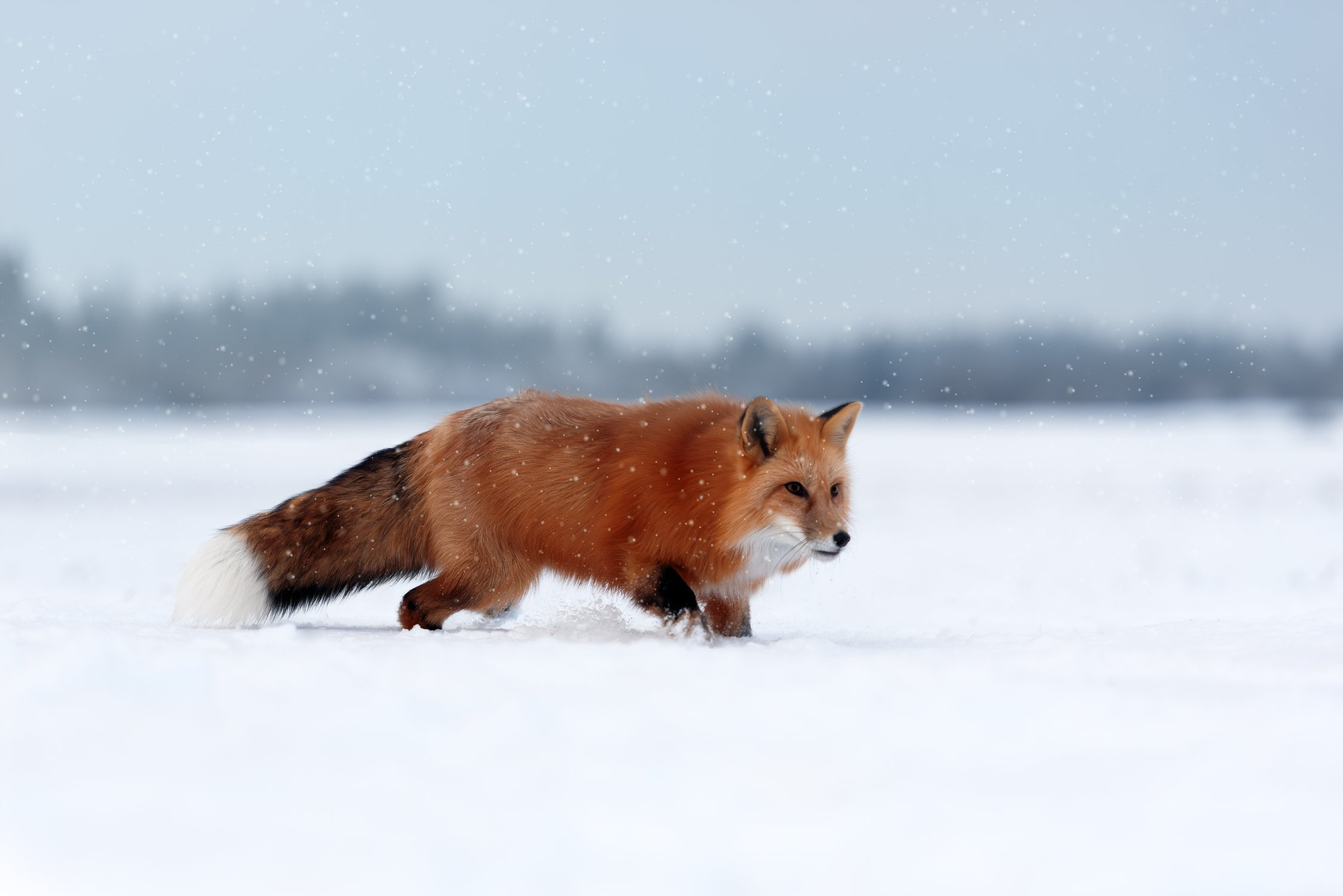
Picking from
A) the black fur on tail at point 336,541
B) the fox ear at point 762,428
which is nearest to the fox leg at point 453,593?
the black fur on tail at point 336,541

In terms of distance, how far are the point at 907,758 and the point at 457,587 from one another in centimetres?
289

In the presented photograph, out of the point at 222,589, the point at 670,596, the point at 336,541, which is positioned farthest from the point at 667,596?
the point at 222,589

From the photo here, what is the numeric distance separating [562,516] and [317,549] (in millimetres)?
1394

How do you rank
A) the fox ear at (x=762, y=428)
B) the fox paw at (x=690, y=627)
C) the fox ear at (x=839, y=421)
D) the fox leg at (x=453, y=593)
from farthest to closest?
the fox leg at (x=453, y=593), the fox ear at (x=839, y=421), the fox ear at (x=762, y=428), the fox paw at (x=690, y=627)

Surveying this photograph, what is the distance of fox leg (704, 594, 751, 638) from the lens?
5230 mm

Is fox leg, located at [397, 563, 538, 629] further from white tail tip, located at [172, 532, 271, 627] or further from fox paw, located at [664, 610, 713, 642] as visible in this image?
fox paw, located at [664, 610, 713, 642]

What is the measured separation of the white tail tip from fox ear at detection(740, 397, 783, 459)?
8.82 feet

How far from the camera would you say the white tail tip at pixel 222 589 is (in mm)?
5328

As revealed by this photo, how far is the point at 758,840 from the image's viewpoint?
2.64 m

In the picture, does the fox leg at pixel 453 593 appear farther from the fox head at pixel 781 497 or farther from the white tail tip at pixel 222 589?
the fox head at pixel 781 497

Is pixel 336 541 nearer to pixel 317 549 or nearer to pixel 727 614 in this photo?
pixel 317 549

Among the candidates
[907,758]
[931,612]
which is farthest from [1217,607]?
[907,758]

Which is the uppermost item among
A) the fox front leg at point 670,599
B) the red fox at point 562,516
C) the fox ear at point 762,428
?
the fox ear at point 762,428

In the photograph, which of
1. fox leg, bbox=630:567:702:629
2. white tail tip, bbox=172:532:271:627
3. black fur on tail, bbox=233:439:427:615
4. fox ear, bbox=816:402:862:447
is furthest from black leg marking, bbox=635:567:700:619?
white tail tip, bbox=172:532:271:627
